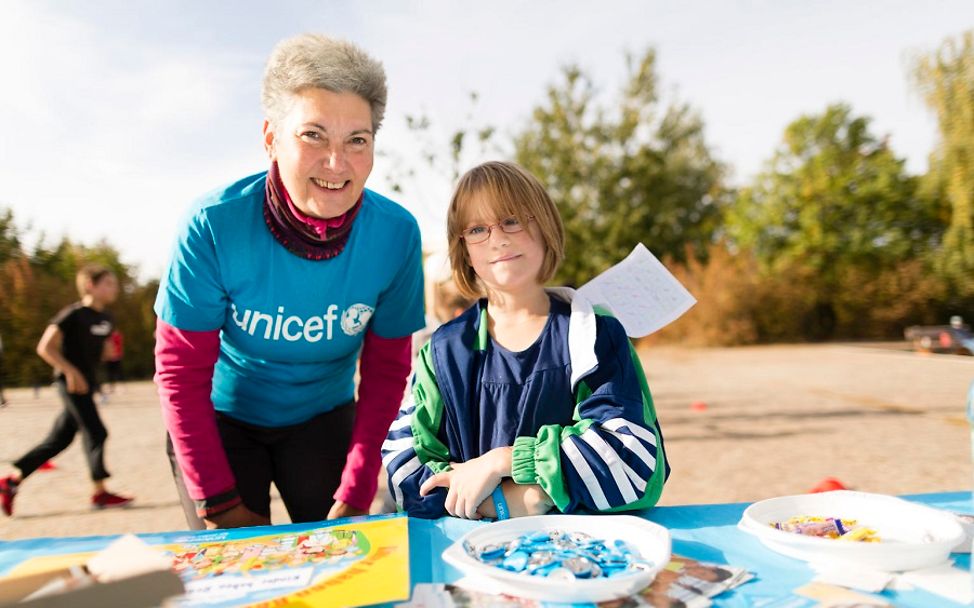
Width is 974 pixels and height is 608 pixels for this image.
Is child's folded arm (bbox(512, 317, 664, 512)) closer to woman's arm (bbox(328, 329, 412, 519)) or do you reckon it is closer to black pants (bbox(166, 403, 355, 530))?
woman's arm (bbox(328, 329, 412, 519))

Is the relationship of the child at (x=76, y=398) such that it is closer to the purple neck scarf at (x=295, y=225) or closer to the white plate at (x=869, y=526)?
the purple neck scarf at (x=295, y=225)

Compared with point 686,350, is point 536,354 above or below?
above

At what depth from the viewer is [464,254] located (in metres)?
1.92

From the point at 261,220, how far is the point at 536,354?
86cm

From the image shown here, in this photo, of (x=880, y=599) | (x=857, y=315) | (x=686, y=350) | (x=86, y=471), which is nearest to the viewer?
(x=880, y=599)

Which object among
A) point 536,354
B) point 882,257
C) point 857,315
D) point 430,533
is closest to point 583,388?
point 536,354

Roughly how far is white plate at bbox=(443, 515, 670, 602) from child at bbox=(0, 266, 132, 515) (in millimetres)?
4785

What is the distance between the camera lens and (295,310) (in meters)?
1.92

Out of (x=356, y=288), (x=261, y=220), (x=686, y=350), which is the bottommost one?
(x=686, y=350)

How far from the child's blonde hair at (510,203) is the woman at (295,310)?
0.26 meters

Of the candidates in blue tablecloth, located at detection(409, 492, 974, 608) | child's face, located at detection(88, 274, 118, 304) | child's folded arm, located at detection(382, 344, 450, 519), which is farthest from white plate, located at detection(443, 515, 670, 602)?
child's face, located at detection(88, 274, 118, 304)

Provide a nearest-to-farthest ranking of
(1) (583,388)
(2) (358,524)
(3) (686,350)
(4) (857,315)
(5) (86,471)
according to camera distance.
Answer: (2) (358,524)
(1) (583,388)
(5) (86,471)
(3) (686,350)
(4) (857,315)

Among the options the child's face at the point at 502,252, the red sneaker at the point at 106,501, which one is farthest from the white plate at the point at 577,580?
the red sneaker at the point at 106,501

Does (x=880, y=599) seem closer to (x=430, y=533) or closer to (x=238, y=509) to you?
(x=430, y=533)
